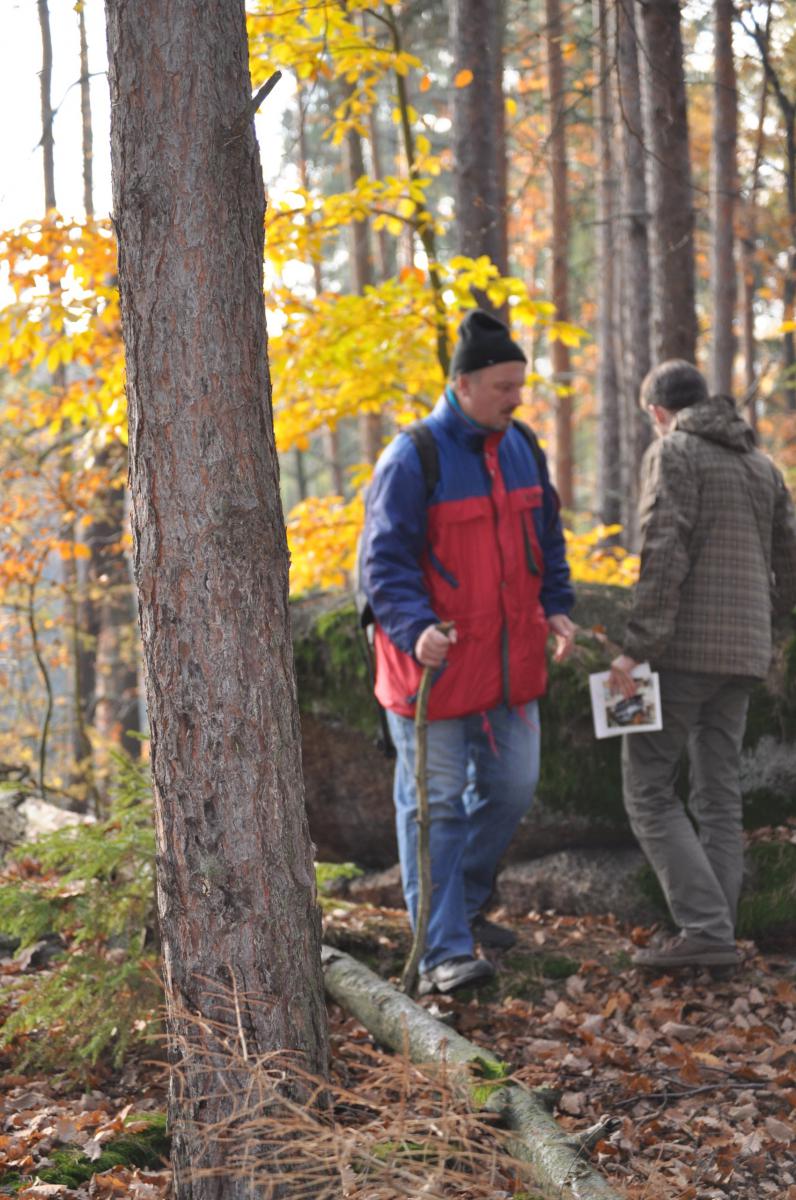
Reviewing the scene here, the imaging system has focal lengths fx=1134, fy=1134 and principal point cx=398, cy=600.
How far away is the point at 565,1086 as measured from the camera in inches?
152

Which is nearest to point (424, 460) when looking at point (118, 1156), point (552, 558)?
point (552, 558)

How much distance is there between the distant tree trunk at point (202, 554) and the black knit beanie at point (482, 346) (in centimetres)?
186

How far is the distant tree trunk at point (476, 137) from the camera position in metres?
6.85

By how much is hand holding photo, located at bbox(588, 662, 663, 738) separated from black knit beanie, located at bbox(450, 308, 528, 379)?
1.36 metres

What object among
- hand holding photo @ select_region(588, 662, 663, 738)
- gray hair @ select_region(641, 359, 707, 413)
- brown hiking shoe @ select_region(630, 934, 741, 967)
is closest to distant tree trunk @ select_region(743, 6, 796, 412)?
gray hair @ select_region(641, 359, 707, 413)

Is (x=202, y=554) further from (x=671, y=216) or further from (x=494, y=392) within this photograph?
(x=671, y=216)

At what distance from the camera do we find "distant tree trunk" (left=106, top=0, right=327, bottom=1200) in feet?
8.89

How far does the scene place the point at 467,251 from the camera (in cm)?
692

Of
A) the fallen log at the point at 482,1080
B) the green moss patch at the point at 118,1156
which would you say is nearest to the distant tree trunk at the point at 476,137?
the fallen log at the point at 482,1080

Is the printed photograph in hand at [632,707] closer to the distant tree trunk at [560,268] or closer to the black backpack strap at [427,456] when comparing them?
the black backpack strap at [427,456]

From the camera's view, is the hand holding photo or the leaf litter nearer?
the leaf litter

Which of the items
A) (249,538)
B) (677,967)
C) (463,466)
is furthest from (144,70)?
(677,967)

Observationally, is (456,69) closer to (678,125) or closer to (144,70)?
(678,125)

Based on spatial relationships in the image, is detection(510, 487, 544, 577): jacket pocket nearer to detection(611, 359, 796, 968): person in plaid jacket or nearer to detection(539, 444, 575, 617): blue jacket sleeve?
detection(539, 444, 575, 617): blue jacket sleeve
